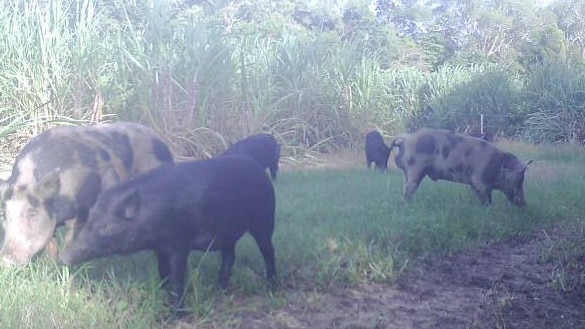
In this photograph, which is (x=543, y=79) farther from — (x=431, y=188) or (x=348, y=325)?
(x=348, y=325)

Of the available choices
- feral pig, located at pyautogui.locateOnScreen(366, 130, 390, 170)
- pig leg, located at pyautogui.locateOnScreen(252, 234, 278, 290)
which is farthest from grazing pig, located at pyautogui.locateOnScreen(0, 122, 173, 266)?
feral pig, located at pyautogui.locateOnScreen(366, 130, 390, 170)

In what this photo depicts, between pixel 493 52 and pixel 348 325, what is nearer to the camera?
pixel 348 325

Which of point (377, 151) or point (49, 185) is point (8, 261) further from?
point (377, 151)

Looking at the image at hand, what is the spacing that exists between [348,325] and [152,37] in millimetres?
8323

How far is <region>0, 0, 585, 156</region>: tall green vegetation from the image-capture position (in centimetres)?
1068

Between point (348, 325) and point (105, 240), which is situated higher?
point (105, 240)

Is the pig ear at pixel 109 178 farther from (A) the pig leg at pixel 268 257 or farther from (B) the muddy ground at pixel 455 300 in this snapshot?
(B) the muddy ground at pixel 455 300

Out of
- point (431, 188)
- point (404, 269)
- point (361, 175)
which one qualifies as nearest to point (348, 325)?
point (404, 269)

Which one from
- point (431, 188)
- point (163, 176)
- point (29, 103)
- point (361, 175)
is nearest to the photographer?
point (163, 176)

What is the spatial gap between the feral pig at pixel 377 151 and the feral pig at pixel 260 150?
226 centimetres

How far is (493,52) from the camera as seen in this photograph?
125ft

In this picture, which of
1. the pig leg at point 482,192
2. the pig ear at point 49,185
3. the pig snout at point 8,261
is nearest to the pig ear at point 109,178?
the pig ear at point 49,185

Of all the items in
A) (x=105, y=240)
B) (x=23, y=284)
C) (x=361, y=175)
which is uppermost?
(x=105, y=240)

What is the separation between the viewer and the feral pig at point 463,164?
8.13 metres
